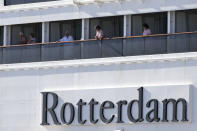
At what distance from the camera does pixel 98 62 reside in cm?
4384

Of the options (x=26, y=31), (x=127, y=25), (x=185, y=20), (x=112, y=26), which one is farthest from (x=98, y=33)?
(x=26, y=31)

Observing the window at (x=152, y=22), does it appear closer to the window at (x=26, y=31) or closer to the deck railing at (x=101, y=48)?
the deck railing at (x=101, y=48)

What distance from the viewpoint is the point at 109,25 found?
45.6 metres

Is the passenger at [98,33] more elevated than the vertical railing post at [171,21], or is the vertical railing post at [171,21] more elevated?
the vertical railing post at [171,21]

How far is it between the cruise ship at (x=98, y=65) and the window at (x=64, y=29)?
0.04m

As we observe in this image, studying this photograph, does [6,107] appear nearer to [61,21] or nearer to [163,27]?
[61,21]

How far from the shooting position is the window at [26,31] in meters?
47.7

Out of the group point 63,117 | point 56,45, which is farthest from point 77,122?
point 56,45

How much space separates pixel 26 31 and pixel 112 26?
4.58 metres

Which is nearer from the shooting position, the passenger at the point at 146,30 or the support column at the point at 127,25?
the passenger at the point at 146,30

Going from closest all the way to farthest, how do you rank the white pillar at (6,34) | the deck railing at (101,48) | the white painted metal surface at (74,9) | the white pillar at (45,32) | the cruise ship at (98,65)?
the cruise ship at (98,65), the deck railing at (101,48), the white painted metal surface at (74,9), the white pillar at (45,32), the white pillar at (6,34)

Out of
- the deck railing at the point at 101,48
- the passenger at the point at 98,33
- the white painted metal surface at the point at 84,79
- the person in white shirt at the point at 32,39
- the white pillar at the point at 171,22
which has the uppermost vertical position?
the white pillar at the point at 171,22

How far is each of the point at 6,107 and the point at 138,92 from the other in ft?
21.7

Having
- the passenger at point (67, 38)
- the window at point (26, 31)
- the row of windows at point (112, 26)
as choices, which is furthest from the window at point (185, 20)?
the window at point (26, 31)
